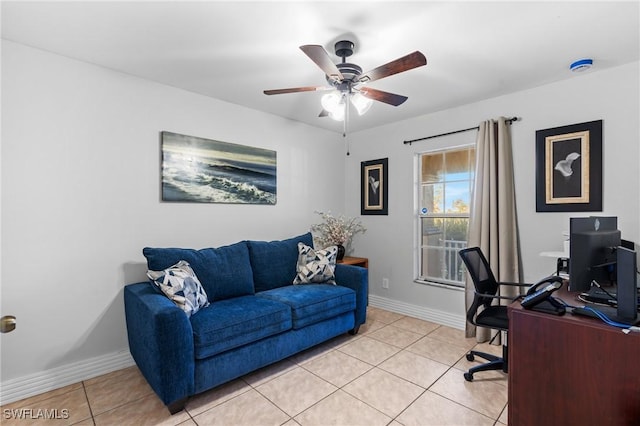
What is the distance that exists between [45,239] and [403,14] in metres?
2.87

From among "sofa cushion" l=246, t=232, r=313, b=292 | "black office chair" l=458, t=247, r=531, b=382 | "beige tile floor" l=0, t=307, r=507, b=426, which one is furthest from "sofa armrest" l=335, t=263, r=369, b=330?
"black office chair" l=458, t=247, r=531, b=382

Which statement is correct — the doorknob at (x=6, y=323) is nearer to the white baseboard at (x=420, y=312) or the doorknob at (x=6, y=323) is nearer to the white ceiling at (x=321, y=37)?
the white ceiling at (x=321, y=37)

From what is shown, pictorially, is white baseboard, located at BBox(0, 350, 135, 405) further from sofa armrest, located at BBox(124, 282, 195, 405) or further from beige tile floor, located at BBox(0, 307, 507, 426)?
sofa armrest, located at BBox(124, 282, 195, 405)

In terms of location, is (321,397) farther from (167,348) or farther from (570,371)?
(570,371)

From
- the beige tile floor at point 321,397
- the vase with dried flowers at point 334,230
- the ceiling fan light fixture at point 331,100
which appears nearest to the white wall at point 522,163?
the vase with dried flowers at point 334,230

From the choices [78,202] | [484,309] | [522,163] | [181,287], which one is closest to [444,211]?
[522,163]

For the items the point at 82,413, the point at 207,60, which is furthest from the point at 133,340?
the point at 207,60

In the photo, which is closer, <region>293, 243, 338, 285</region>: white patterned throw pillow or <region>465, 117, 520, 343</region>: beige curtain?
<region>465, 117, 520, 343</region>: beige curtain

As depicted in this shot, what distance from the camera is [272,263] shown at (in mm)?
3213

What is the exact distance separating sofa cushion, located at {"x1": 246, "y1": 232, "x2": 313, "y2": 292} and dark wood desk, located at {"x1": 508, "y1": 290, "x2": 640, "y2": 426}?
6.99 feet

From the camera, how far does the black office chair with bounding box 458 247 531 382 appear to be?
2328 millimetres

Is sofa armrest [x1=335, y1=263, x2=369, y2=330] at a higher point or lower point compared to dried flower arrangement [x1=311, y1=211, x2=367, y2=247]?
lower

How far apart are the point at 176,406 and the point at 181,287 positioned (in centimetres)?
75

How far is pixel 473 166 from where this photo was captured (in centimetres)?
346
